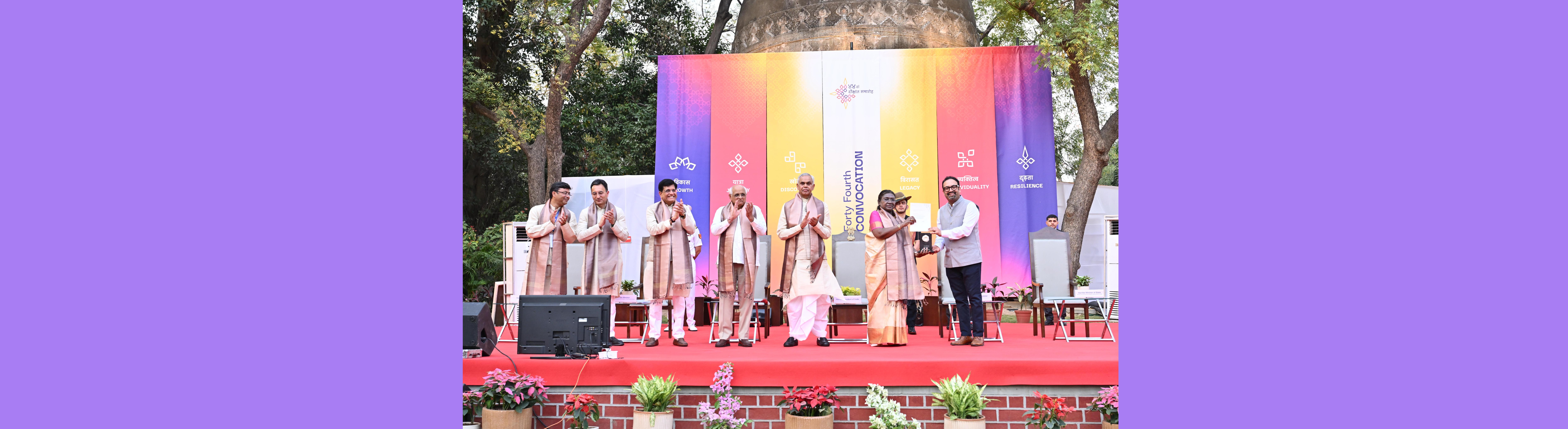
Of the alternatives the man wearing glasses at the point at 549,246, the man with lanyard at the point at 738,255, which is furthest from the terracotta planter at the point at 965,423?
the man wearing glasses at the point at 549,246

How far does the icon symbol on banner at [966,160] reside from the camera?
9281mm

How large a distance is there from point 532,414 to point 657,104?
18.7 ft

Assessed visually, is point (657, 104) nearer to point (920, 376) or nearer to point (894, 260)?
point (894, 260)

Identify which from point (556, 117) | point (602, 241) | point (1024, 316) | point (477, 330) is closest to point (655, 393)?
point (477, 330)

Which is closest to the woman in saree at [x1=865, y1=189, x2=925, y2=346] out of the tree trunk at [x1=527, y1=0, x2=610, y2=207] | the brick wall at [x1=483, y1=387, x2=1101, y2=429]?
the brick wall at [x1=483, y1=387, x2=1101, y2=429]

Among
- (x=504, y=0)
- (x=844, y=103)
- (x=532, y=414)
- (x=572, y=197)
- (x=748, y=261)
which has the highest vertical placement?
(x=504, y=0)

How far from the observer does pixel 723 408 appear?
4.39 m

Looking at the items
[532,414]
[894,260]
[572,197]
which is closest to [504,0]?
[572,197]

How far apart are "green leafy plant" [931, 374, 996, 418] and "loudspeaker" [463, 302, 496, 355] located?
7.88ft

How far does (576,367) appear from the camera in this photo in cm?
469

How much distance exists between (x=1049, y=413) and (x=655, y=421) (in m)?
1.82

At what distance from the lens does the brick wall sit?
4488mm

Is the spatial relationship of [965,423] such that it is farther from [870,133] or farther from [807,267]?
[870,133]

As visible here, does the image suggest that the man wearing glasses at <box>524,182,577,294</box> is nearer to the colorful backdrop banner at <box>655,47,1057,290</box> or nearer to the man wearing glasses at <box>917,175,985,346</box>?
the man wearing glasses at <box>917,175,985,346</box>
